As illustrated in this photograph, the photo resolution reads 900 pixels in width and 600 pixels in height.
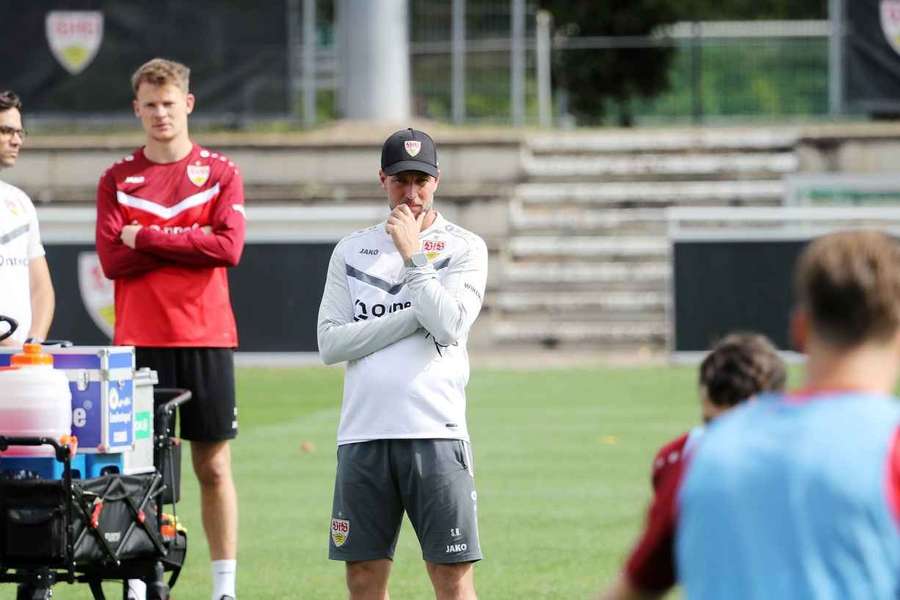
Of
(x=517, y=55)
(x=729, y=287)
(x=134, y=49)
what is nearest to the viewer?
(x=729, y=287)

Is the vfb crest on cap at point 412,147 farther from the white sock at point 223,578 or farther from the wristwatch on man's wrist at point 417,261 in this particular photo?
the white sock at point 223,578

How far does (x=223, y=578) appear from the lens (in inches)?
283

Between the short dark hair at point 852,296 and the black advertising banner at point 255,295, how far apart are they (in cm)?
1495

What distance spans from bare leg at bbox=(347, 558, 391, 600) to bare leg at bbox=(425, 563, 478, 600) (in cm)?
15

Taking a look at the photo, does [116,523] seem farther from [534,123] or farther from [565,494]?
[534,123]

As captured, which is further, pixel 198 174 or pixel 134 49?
pixel 134 49

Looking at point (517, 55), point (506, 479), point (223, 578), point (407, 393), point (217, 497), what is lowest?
point (506, 479)

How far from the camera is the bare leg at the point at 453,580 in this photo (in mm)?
5602

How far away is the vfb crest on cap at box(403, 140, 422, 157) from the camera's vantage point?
18.6 ft

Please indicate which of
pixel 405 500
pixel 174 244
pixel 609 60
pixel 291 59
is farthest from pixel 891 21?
pixel 405 500

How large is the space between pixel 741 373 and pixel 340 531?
2.08m

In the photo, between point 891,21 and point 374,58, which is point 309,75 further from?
point 891,21

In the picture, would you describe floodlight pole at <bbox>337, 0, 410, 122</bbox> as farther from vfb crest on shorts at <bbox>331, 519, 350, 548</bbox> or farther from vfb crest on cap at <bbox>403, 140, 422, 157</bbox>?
vfb crest on shorts at <bbox>331, 519, 350, 548</bbox>

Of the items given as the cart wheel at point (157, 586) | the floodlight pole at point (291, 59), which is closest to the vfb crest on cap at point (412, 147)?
the cart wheel at point (157, 586)
